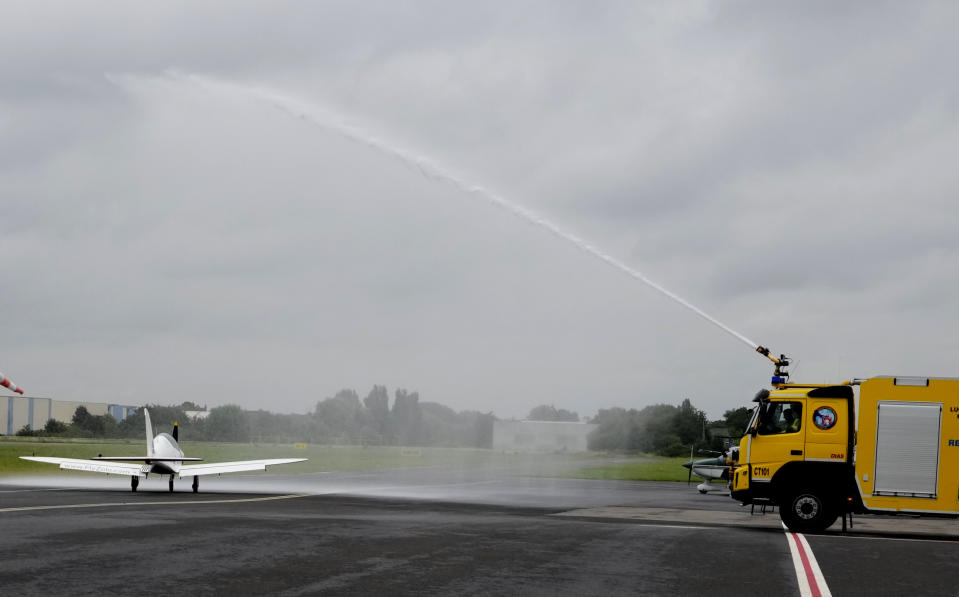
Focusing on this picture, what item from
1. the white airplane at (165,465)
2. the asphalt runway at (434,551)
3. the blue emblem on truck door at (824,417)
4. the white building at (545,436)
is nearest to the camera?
the asphalt runway at (434,551)

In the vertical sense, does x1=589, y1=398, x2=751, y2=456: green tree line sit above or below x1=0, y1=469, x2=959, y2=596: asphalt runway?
below

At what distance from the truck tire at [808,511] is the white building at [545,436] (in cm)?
5932

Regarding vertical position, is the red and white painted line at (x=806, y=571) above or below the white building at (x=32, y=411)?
above

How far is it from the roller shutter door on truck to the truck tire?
4.51 feet

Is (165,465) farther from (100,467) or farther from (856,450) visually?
(856,450)

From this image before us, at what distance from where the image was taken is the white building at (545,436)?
3332 inches

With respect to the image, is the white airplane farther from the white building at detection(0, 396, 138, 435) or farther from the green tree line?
the white building at detection(0, 396, 138, 435)

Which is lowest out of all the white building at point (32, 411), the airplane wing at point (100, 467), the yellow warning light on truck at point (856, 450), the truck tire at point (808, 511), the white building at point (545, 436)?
the white building at point (32, 411)

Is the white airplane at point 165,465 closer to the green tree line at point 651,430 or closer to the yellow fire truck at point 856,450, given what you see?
the yellow fire truck at point 856,450

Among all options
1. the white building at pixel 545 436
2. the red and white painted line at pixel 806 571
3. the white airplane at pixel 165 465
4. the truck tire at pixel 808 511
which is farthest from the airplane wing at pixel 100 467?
the white building at pixel 545 436

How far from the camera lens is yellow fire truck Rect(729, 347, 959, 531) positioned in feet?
79.8

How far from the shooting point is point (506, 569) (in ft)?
49.5

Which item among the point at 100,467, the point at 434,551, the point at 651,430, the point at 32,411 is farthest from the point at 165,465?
the point at 32,411

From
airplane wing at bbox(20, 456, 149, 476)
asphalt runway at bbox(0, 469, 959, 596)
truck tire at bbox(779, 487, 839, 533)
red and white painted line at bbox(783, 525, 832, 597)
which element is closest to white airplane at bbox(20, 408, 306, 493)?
airplane wing at bbox(20, 456, 149, 476)
